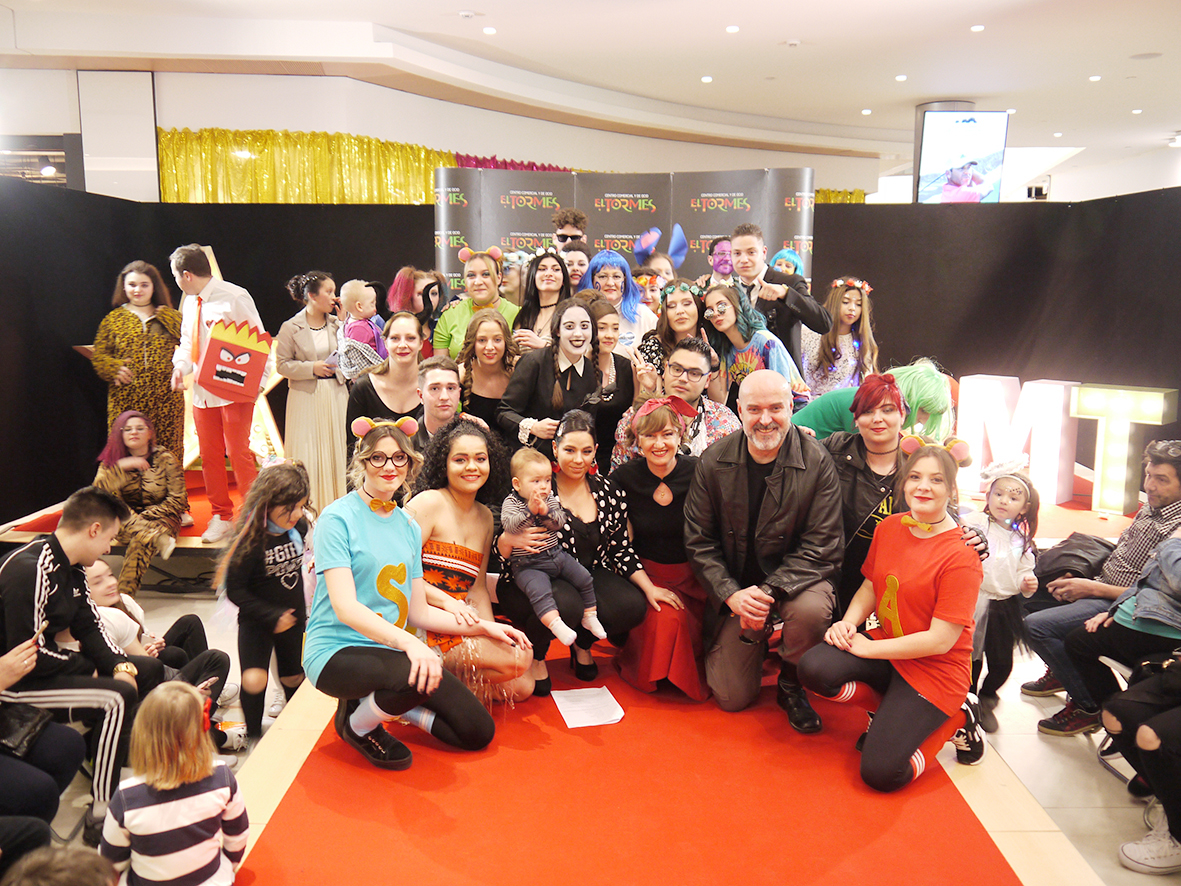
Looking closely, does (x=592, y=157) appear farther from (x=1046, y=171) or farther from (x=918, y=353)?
(x=1046, y=171)

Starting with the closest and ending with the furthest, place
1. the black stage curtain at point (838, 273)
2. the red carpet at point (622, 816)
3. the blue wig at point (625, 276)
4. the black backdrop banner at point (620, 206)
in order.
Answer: the red carpet at point (622, 816) < the blue wig at point (625, 276) < the black stage curtain at point (838, 273) < the black backdrop banner at point (620, 206)

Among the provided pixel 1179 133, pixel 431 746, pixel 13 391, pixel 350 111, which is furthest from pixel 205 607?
pixel 1179 133

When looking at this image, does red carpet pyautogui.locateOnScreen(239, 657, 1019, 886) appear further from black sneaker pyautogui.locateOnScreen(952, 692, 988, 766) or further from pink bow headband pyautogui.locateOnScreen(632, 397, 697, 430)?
pink bow headband pyautogui.locateOnScreen(632, 397, 697, 430)

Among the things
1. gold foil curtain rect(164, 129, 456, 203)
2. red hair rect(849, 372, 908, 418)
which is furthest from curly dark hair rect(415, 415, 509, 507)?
gold foil curtain rect(164, 129, 456, 203)

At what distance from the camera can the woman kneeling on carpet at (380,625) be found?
8.80 ft

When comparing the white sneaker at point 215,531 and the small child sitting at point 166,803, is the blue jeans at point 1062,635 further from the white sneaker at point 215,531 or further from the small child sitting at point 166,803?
the white sneaker at point 215,531

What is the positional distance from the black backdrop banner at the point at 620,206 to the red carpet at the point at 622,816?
5002 millimetres

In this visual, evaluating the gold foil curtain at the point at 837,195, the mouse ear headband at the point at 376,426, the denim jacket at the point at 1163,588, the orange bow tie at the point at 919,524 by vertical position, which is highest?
the gold foil curtain at the point at 837,195

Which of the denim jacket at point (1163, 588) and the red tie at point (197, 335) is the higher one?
the red tie at point (197, 335)

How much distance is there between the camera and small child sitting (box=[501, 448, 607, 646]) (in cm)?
307

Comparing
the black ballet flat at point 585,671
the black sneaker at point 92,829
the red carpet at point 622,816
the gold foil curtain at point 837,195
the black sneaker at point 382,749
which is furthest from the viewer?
the gold foil curtain at point 837,195

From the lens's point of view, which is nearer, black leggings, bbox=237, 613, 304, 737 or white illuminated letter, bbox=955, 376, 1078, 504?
black leggings, bbox=237, 613, 304, 737

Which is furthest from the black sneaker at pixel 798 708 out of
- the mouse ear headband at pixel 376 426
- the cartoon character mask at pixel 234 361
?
the cartoon character mask at pixel 234 361

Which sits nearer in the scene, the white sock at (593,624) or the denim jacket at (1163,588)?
the denim jacket at (1163,588)
